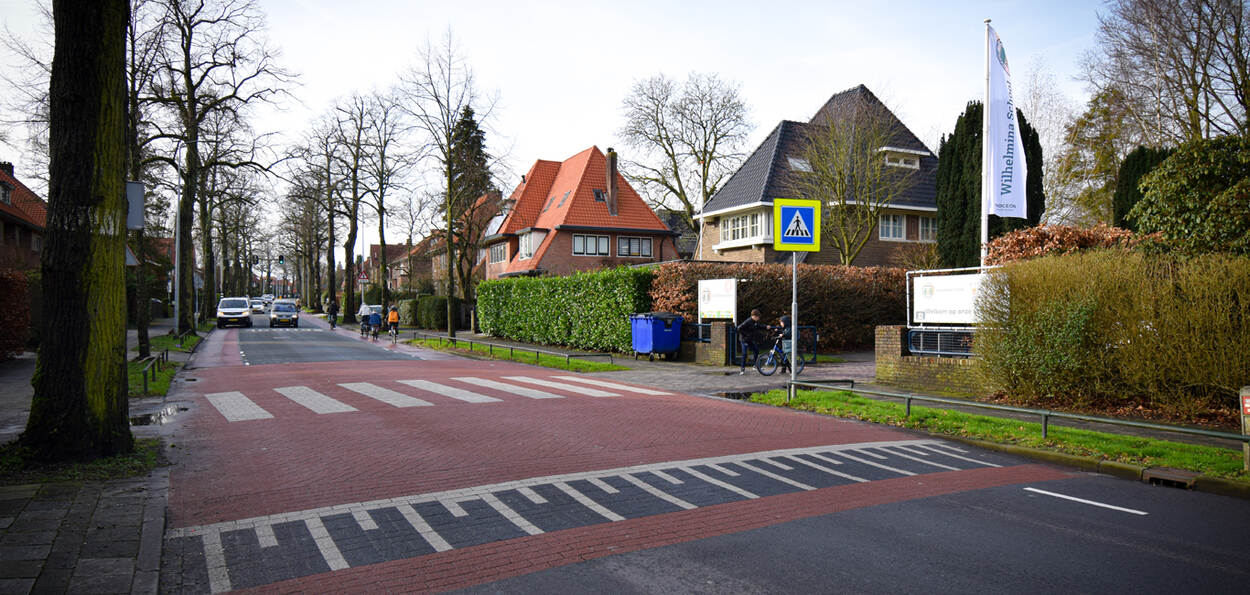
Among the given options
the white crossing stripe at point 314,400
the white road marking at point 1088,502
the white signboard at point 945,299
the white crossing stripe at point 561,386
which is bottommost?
the white road marking at point 1088,502

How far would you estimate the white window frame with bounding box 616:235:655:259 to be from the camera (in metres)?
49.2

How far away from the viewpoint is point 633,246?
4962cm

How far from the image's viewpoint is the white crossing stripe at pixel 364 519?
5.28m

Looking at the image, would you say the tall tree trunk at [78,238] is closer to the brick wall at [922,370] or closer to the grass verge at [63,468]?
the grass verge at [63,468]

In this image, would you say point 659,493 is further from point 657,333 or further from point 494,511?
point 657,333

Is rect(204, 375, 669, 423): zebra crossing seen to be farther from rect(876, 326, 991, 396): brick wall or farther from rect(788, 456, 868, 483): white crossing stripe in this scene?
rect(788, 456, 868, 483): white crossing stripe

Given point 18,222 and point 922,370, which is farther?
point 18,222

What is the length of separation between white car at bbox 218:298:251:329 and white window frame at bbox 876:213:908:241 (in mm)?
37013

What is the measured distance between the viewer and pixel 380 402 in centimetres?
1175

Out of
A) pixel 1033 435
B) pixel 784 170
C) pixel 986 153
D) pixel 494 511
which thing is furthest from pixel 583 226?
pixel 494 511

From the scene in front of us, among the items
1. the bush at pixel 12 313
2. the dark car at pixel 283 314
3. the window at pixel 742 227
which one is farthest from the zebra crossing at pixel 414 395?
the dark car at pixel 283 314

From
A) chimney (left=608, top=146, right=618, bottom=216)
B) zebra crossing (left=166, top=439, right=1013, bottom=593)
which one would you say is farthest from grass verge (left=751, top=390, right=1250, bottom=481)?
chimney (left=608, top=146, right=618, bottom=216)

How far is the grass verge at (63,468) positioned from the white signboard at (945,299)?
12.2 m

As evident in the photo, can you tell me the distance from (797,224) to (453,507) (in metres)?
7.82
